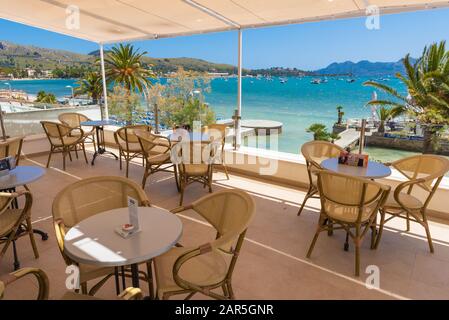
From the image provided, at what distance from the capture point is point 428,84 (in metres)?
6.76

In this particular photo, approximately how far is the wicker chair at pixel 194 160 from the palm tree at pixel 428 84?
15.2 ft

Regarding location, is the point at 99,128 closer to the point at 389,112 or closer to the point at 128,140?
the point at 128,140

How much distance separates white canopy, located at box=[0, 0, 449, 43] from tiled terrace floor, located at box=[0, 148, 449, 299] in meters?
2.49

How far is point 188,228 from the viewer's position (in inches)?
125

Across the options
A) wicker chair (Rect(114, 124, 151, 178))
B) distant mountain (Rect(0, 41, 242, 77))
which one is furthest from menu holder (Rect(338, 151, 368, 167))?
wicker chair (Rect(114, 124, 151, 178))

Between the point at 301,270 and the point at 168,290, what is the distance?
133cm

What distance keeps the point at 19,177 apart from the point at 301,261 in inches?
105

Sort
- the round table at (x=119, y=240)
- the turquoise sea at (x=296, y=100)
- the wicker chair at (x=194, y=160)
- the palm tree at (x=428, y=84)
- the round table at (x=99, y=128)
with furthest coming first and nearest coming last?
the turquoise sea at (x=296, y=100)
the palm tree at (x=428, y=84)
the round table at (x=99, y=128)
the wicker chair at (x=194, y=160)
the round table at (x=119, y=240)

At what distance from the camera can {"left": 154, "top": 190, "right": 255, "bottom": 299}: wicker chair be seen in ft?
5.11

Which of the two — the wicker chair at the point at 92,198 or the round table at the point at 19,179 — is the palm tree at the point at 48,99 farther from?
the wicker chair at the point at 92,198

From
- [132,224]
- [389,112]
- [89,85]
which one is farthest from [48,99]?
[389,112]

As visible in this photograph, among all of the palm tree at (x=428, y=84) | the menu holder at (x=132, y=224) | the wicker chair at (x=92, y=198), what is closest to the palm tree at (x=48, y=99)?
the wicker chair at (x=92, y=198)

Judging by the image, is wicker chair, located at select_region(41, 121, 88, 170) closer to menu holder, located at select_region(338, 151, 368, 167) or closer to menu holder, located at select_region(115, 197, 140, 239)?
menu holder, located at select_region(115, 197, 140, 239)

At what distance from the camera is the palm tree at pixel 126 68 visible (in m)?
12.9
